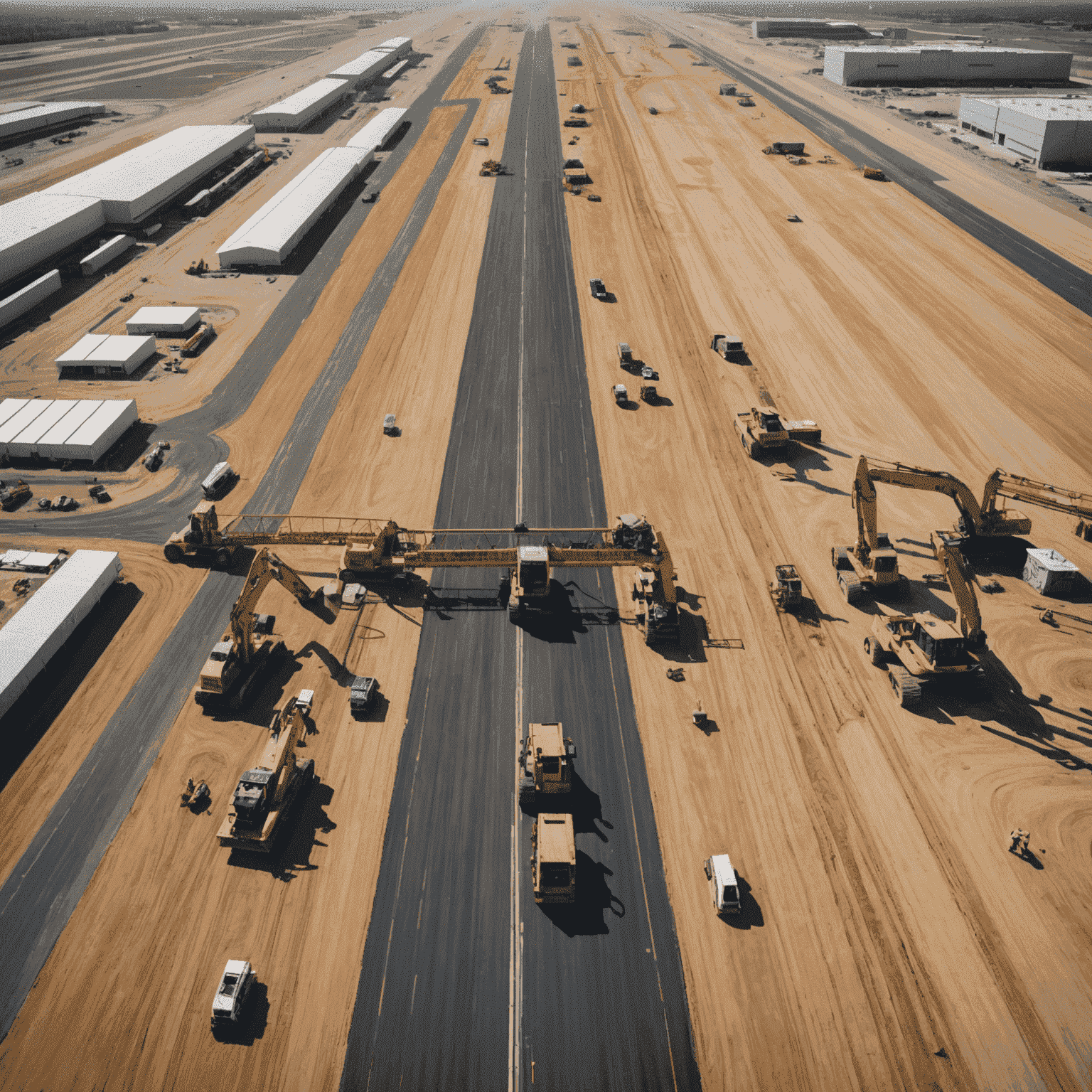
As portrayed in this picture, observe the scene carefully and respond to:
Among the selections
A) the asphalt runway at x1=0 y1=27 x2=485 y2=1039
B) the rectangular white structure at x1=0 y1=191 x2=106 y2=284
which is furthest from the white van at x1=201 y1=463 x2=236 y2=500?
the rectangular white structure at x1=0 y1=191 x2=106 y2=284

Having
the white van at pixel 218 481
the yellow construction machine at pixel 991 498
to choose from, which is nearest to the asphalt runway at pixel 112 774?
the white van at pixel 218 481

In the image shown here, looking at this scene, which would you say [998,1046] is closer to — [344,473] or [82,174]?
[344,473]

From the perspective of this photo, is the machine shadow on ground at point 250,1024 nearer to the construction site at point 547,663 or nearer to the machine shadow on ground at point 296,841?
the construction site at point 547,663

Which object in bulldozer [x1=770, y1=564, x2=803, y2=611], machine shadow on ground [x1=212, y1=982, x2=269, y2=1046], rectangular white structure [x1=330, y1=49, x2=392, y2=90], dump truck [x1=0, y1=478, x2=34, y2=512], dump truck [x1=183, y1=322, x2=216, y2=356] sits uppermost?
rectangular white structure [x1=330, y1=49, x2=392, y2=90]

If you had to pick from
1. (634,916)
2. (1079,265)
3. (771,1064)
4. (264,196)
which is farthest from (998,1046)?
(264,196)

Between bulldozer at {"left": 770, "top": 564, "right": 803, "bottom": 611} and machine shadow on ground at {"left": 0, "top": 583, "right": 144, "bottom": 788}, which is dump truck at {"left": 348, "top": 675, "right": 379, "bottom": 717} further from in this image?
bulldozer at {"left": 770, "top": 564, "right": 803, "bottom": 611}

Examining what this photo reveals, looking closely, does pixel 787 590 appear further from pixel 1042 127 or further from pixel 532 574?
pixel 1042 127

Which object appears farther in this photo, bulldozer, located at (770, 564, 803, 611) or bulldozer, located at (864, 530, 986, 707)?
bulldozer, located at (770, 564, 803, 611)
